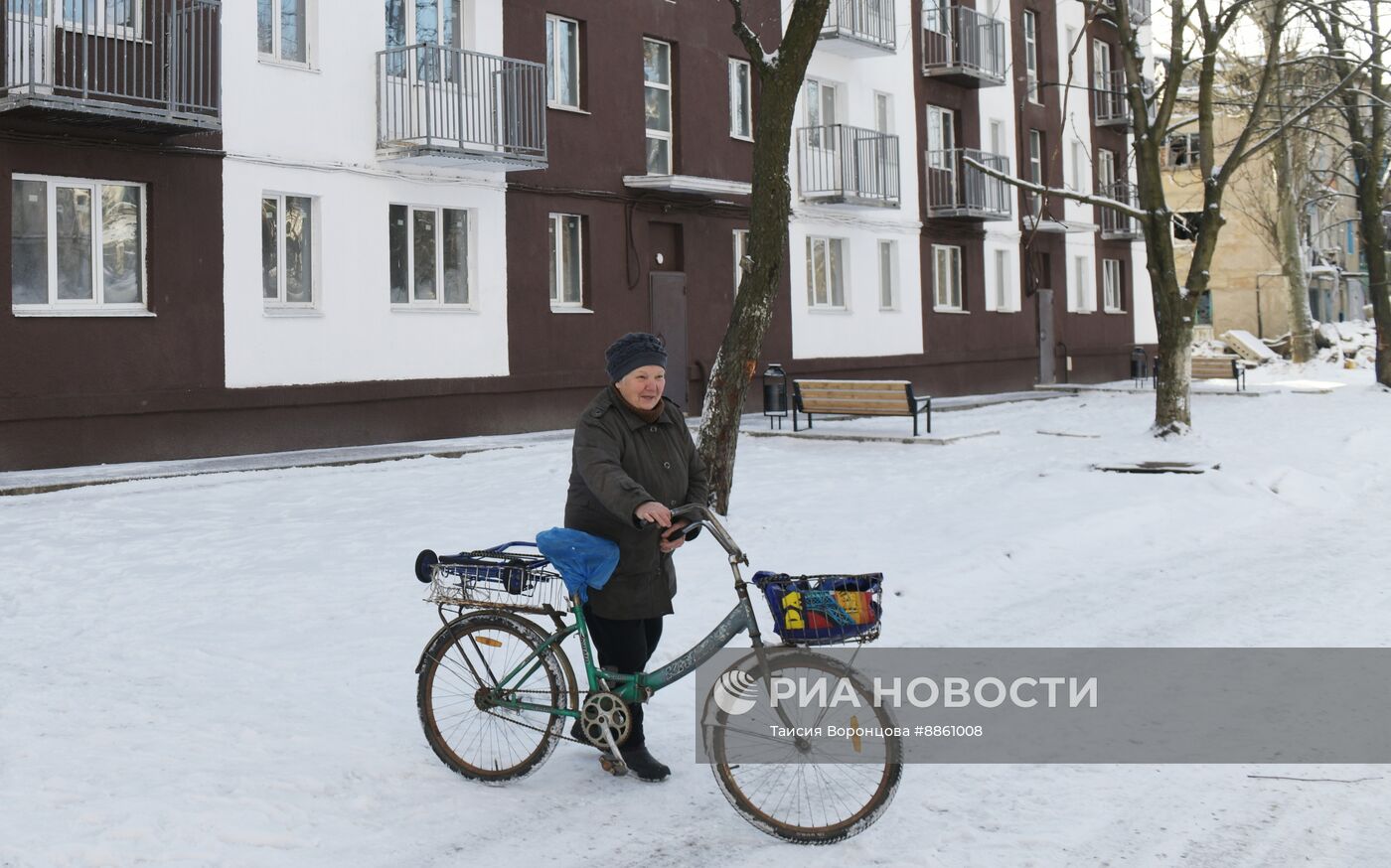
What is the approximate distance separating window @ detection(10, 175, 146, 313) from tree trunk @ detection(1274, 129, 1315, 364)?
30082 millimetres

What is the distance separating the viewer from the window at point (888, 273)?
29.3 meters

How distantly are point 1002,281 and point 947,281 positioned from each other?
2.79 meters

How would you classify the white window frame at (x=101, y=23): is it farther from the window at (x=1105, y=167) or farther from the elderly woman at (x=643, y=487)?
the window at (x=1105, y=167)

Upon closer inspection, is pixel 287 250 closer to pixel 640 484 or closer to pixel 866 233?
pixel 866 233

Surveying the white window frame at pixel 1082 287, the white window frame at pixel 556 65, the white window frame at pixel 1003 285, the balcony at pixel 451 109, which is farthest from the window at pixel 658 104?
the white window frame at pixel 1082 287

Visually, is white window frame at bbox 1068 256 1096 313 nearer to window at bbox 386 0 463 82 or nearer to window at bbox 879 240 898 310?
window at bbox 879 240 898 310

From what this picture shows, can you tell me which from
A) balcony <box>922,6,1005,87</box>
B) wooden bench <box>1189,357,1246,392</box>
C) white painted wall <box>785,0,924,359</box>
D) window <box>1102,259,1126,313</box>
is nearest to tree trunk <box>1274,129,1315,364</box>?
window <box>1102,259,1126,313</box>

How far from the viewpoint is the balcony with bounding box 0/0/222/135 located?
14.6 meters

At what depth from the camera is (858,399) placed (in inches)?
780

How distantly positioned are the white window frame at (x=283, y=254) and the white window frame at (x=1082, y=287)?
2342cm

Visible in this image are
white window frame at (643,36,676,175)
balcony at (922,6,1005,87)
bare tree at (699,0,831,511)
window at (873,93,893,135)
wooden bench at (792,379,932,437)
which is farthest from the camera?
balcony at (922,6,1005,87)

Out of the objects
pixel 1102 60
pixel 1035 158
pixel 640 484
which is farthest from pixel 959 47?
pixel 640 484

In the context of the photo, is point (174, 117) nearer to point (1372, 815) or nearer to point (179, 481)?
point (179, 481)

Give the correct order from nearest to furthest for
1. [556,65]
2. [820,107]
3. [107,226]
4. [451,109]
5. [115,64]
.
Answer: [115,64] < [107,226] < [451,109] < [556,65] < [820,107]
